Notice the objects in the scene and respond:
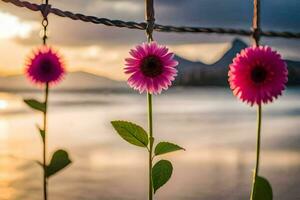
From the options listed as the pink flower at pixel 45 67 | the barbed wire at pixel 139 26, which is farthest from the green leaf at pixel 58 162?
the barbed wire at pixel 139 26

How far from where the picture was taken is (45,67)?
2.35 meters

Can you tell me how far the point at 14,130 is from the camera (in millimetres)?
20234

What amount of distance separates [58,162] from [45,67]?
1.02ft

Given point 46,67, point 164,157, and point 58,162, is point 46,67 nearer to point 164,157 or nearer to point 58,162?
point 58,162

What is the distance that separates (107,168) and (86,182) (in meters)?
1.34

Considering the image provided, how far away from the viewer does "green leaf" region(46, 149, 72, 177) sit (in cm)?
222

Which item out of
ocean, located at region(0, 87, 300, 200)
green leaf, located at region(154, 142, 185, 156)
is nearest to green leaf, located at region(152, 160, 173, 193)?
green leaf, located at region(154, 142, 185, 156)

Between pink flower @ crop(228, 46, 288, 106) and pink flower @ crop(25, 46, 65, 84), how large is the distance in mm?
552

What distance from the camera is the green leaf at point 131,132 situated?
2.22 m

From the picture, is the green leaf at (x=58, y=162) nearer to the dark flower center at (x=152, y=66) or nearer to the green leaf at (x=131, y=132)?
the green leaf at (x=131, y=132)

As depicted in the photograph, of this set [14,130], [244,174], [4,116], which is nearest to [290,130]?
[14,130]

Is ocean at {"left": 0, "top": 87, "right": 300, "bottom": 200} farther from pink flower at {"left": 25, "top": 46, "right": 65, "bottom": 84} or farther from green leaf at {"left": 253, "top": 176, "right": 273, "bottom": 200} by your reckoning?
green leaf at {"left": 253, "top": 176, "right": 273, "bottom": 200}

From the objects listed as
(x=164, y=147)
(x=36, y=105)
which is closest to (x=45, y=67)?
(x=36, y=105)

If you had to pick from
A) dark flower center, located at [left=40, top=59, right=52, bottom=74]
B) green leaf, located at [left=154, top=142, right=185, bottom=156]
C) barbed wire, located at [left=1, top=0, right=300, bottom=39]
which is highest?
barbed wire, located at [left=1, top=0, right=300, bottom=39]
